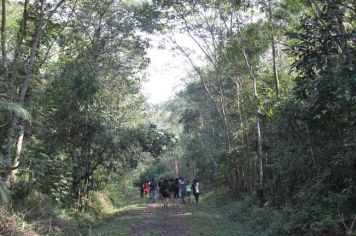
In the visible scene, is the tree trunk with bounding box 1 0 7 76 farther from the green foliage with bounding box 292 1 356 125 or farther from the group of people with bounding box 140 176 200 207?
the group of people with bounding box 140 176 200 207

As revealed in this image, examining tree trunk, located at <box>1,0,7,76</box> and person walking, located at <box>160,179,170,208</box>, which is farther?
person walking, located at <box>160,179,170,208</box>

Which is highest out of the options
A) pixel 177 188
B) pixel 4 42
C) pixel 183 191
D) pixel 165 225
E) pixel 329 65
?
pixel 4 42

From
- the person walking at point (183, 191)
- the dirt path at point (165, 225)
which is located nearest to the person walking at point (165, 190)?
the person walking at point (183, 191)

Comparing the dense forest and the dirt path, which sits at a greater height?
the dense forest

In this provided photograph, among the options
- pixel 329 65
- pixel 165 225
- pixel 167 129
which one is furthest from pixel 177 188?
pixel 329 65

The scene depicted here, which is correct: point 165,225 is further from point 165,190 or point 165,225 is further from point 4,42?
point 4,42

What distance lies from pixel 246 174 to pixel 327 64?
15.4 metres

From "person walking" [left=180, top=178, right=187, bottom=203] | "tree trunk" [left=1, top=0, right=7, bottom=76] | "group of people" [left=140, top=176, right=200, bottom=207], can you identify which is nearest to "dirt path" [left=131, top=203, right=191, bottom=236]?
"group of people" [left=140, top=176, right=200, bottom=207]

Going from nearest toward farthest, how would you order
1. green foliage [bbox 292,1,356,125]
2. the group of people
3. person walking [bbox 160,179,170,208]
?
1. green foliage [bbox 292,1,356,125]
2. person walking [bbox 160,179,170,208]
3. the group of people

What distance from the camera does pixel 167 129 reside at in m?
20.0

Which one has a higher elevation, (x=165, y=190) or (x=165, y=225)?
(x=165, y=190)

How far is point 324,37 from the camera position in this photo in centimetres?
919

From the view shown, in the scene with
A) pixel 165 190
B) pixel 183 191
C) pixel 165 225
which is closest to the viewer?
pixel 165 225

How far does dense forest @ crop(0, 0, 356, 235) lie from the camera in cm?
905
